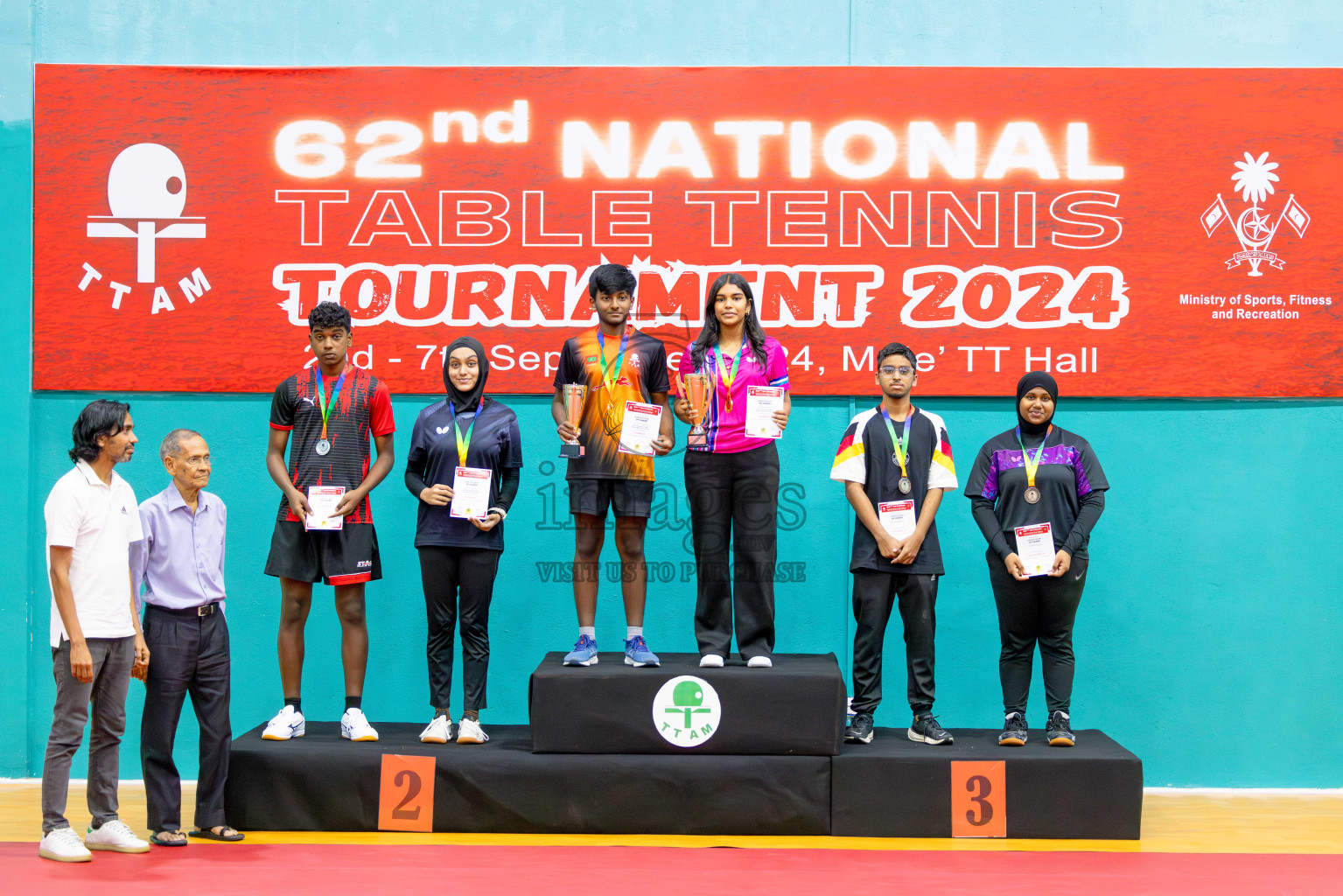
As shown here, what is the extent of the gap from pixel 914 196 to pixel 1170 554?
1932 mm

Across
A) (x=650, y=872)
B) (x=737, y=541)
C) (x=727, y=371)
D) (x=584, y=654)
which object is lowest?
(x=650, y=872)

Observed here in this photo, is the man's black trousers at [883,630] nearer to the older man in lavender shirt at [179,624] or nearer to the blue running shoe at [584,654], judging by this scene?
the blue running shoe at [584,654]

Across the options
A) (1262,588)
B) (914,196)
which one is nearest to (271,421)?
(914,196)

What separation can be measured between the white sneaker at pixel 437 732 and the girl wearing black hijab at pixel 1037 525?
2.04 meters

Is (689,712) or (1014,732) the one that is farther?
(1014,732)

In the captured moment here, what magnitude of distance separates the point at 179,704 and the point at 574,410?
166 centimetres

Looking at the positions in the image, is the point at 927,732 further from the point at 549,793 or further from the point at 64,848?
the point at 64,848

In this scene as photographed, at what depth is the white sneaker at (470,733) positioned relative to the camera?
3920mm

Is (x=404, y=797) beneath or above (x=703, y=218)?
beneath

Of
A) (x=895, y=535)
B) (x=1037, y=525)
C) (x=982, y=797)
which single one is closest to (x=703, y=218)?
(x=895, y=535)

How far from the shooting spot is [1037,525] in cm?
388

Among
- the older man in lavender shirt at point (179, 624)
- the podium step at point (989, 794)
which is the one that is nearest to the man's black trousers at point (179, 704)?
the older man in lavender shirt at point (179, 624)

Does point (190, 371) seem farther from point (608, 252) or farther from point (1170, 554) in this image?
point (1170, 554)

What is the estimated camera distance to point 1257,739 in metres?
4.63
